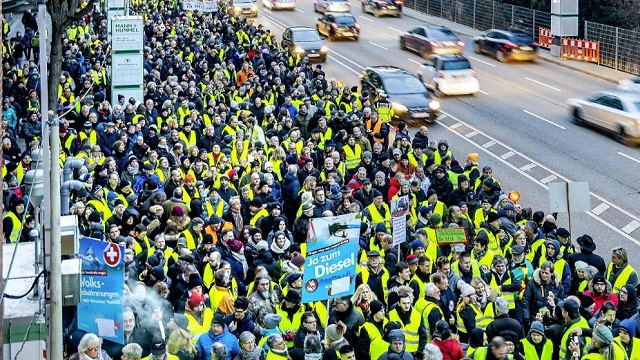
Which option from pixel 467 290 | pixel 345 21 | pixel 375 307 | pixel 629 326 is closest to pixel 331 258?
pixel 375 307

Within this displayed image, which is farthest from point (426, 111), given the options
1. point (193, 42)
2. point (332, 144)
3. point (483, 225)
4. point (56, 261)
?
point (56, 261)

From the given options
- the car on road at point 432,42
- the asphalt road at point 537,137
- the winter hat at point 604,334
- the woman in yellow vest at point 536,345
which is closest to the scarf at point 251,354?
the woman in yellow vest at point 536,345

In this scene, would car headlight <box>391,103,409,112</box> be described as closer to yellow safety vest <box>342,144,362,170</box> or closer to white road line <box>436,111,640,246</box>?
white road line <box>436,111,640,246</box>

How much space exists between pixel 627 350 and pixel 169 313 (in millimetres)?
4880

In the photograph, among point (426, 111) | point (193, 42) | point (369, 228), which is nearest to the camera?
point (369, 228)

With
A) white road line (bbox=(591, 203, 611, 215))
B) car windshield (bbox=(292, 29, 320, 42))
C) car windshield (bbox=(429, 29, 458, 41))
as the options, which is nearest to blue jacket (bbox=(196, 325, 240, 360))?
white road line (bbox=(591, 203, 611, 215))

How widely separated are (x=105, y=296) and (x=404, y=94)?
70.4ft

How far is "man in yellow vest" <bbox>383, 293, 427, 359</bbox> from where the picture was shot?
12.1m

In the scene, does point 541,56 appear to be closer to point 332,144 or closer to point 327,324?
point 332,144

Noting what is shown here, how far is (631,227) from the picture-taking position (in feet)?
73.4

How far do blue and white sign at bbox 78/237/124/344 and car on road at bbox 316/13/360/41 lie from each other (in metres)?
38.5

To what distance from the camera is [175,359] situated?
11086mm

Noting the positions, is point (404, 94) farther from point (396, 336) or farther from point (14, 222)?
point (396, 336)

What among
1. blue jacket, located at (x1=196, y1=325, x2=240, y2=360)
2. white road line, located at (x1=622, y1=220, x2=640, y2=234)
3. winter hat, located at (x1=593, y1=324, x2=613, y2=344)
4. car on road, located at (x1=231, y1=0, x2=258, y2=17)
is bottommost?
white road line, located at (x1=622, y1=220, x2=640, y2=234)
